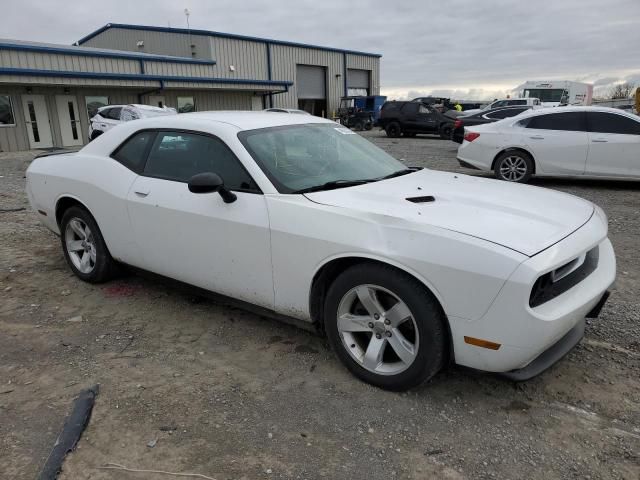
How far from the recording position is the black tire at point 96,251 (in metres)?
4.30

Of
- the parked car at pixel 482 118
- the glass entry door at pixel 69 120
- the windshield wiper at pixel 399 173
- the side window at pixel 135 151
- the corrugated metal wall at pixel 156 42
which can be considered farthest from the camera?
the corrugated metal wall at pixel 156 42

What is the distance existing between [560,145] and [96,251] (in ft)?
26.4

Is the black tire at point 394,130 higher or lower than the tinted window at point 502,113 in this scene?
lower

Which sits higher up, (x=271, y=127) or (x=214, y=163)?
(x=271, y=127)

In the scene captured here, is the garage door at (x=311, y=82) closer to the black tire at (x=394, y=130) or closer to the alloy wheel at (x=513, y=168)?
the black tire at (x=394, y=130)

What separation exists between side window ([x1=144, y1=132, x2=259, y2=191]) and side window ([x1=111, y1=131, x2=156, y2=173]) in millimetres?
82

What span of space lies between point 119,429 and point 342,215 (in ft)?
5.30

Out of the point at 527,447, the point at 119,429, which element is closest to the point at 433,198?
the point at 527,447

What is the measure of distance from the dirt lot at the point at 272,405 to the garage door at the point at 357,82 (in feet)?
131

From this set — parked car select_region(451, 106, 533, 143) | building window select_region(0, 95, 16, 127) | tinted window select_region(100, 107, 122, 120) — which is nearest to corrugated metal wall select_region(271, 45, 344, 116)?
tinted window select_region(100, 107, 122, 120)

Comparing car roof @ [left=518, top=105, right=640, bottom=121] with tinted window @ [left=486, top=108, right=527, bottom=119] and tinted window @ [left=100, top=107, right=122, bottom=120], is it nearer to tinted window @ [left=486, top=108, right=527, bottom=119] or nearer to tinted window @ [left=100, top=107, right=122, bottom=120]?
tinted window @ [left=486, top=108, right=527, bottom=119]

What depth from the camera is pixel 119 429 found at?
8.45ft

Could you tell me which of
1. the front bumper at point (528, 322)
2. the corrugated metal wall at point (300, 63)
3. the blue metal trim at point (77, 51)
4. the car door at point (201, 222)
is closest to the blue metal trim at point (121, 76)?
the blue metal trim at point (77, 51)

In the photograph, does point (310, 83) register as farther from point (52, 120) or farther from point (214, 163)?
point (214, 163)
